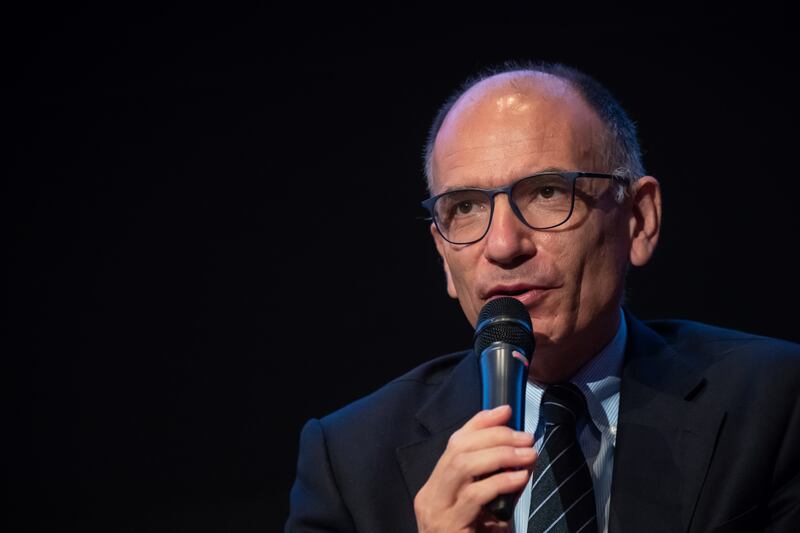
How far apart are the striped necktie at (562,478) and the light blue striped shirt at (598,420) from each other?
0.04 m

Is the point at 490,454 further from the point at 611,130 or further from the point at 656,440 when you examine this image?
the point at 611,130

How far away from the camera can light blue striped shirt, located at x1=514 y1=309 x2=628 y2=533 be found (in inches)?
67.7

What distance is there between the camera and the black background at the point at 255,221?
2594 mm

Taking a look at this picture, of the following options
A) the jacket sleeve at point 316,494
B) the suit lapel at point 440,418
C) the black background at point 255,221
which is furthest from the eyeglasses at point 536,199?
the black background at point 255,221

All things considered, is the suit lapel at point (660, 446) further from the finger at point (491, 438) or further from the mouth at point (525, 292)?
the finger at point (491, 438)

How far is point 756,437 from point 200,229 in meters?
1.83

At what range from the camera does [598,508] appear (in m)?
1.69

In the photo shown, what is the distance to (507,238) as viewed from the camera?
1695 millimetres

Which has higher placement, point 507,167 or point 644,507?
point 507,167

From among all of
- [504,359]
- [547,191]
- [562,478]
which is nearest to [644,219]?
[547,191]

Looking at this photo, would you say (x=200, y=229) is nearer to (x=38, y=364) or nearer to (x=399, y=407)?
(x=38, y=364)

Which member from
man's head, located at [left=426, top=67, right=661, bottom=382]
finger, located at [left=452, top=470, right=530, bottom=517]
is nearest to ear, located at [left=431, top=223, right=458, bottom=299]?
man's head, located at [left=426, top=67, right=661, bottom=382]

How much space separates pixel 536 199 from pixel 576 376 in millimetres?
422

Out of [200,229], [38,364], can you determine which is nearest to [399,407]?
[200,229]
